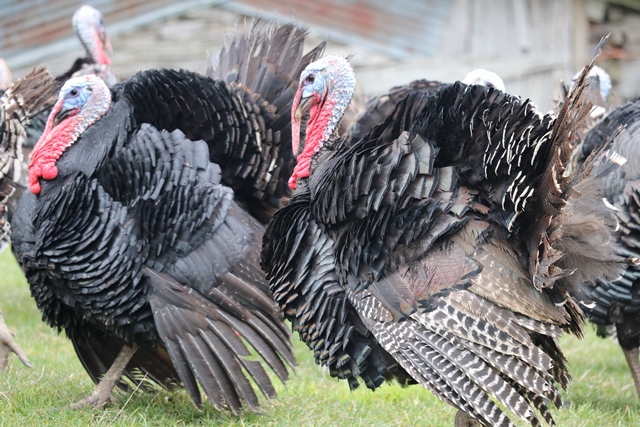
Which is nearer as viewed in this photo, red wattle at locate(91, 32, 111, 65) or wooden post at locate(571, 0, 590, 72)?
red wattle at locate(91, 32, 111, 65)

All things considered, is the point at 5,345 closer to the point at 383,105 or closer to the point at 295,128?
the point at 295,128

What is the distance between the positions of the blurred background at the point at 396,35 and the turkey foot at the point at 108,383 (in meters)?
6.22

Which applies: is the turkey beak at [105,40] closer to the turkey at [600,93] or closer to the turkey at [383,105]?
the turkey at [383,105]

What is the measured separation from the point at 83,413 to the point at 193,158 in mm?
1454

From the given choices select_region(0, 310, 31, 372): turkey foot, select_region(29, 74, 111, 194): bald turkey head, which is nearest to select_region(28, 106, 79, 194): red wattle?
select_region(29, 74, 111, 194): bald turkey head

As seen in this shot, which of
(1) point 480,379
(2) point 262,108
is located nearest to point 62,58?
(2) point 262,108

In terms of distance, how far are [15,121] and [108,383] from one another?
2077mm

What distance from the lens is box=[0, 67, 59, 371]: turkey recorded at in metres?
6.27

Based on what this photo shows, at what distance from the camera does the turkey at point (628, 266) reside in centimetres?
534

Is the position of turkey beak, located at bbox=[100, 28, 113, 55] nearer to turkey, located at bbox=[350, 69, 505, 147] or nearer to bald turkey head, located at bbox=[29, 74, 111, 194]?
turkey, located at bbox=[350, 69, 505, 147]

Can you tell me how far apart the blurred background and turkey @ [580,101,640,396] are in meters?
5.64

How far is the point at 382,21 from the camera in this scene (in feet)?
37.8

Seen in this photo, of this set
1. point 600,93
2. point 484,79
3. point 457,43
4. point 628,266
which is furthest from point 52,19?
point 628,266

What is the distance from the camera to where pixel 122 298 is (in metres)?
4.96
